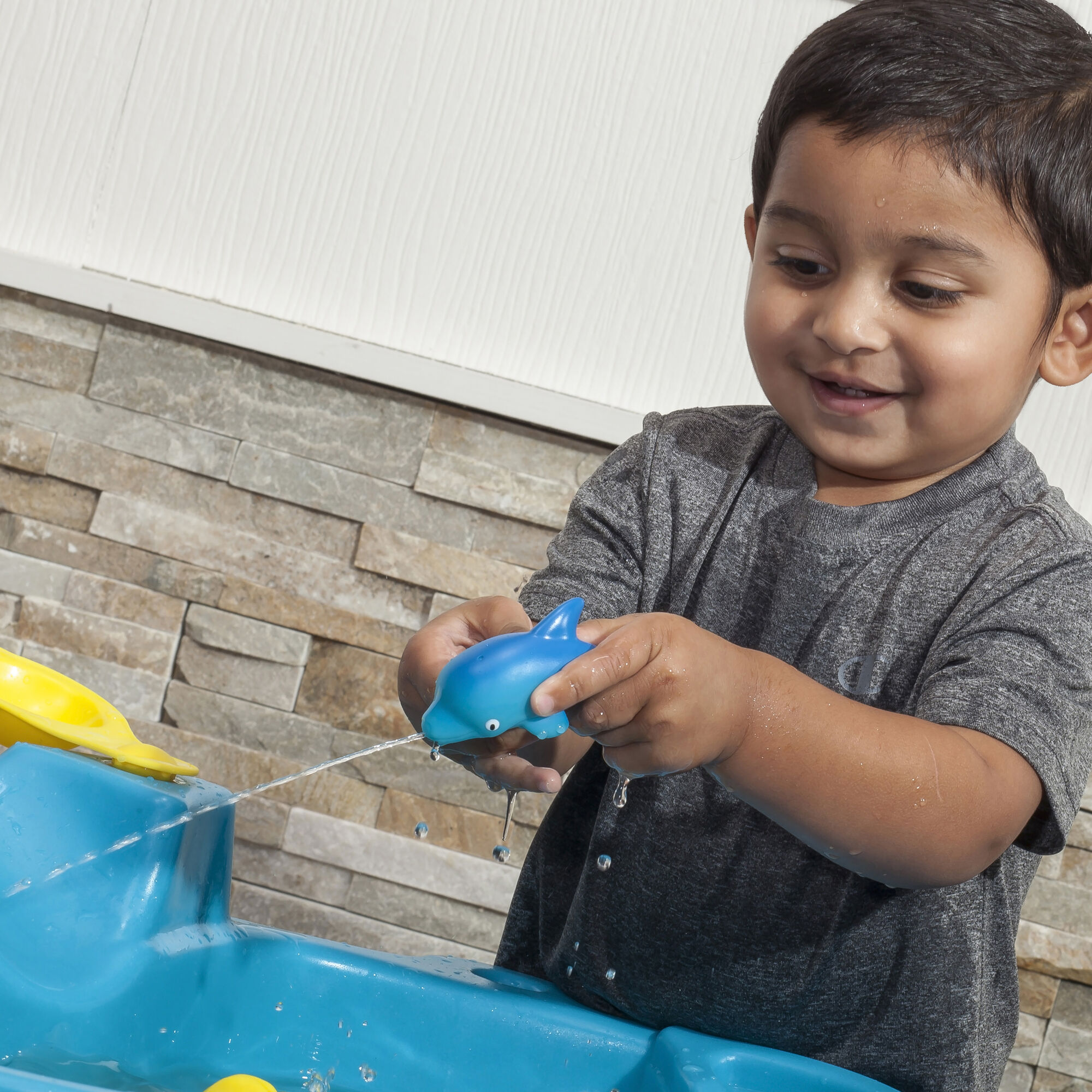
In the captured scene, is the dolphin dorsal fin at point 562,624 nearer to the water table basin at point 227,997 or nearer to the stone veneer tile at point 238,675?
the water table basin at point 227,997

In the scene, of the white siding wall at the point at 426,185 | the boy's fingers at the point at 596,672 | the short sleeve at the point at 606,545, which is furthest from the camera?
the white siding wall at the point at 426,185

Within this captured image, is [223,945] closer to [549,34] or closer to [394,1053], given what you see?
[394,1053]

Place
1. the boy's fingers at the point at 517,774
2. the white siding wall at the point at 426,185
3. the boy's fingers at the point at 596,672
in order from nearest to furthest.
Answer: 1. the boy's fingers at the point at 596,672
2. the boy's fingers at the point at 517,774
3. the white siding wall at the point at 426,185

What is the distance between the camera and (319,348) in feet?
3.45

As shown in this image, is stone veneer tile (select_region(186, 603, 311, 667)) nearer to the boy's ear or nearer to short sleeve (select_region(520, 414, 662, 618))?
short sleeve (select_region(520, 414, 662, 618))

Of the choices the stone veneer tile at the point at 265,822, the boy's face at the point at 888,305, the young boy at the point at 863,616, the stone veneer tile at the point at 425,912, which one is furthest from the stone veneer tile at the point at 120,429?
the boy's face at the point at 888,305

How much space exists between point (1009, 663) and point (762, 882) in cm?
18

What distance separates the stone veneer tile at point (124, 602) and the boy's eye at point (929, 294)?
79cm

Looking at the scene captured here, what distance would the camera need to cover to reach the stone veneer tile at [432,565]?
106 cm

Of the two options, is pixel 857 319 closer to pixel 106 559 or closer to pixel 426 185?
pixel 426 185

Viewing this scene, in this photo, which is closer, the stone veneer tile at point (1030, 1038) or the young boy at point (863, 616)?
the young boy at point (863, 616)

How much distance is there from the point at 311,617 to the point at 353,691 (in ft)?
0.26

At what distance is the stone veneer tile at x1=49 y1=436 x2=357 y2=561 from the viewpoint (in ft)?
3.58

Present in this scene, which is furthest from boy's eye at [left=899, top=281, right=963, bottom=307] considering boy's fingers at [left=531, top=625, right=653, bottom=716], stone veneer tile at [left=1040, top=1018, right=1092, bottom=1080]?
stone veneer tile at [left=1040, top=1018, right=1092, bottom=1080]
